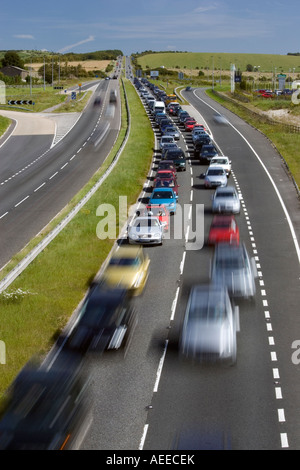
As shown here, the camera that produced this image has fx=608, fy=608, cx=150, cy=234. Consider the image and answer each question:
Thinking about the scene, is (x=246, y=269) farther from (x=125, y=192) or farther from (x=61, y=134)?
(x=61, y=134)

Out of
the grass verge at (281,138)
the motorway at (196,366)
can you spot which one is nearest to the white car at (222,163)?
the grass verge at (281,138)

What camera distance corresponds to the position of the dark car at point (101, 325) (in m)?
18.1

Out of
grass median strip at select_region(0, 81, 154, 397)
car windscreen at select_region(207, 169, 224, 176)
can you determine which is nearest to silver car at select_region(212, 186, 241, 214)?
grass median strip at select_region(0, 81, 154, 397)

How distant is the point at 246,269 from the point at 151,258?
256 inches

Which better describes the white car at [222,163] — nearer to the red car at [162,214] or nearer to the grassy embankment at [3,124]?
the red car at [162,214]

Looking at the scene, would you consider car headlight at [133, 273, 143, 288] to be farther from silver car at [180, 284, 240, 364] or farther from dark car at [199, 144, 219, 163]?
dark car at [199, 144, 219, 163]

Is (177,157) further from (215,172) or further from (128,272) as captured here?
(128,272)

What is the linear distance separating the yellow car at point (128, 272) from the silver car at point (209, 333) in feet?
13.8

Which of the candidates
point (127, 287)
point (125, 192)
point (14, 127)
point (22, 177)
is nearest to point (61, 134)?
point (14, 127)

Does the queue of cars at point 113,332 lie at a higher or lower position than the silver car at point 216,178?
lower

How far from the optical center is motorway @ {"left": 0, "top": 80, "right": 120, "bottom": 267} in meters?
34.8

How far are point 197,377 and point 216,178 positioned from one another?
27.6m

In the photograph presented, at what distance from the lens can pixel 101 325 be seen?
1819cm

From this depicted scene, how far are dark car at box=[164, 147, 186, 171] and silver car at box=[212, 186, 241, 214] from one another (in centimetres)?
1356
